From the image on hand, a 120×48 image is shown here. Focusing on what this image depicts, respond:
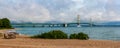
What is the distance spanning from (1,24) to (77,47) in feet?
330

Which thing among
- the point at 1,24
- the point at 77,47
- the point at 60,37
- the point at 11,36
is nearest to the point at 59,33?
the point at 60,37

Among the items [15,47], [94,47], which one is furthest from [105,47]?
[15,47]

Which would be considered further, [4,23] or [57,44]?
[4,23]

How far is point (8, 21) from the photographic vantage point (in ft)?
420

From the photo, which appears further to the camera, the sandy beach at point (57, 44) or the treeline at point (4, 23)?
the treeline at point (4, 23)

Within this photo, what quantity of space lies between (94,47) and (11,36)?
1397cm

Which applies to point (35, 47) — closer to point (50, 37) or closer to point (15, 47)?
point (15, 47)

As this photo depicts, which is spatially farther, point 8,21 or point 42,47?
point 8,21

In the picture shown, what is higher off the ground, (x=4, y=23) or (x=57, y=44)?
(x=4, y=23)

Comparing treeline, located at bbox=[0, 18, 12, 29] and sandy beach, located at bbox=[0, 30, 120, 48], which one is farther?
treeline, located at bbox=[0, 18, 12, 29]

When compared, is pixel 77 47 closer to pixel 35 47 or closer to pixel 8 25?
pixel 35 47

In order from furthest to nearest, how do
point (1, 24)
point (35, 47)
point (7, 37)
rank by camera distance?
point (1, 24)
point (7, 37)
point (35, 47)

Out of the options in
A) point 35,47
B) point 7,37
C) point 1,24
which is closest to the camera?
point 35,47

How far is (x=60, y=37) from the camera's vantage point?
122ft
